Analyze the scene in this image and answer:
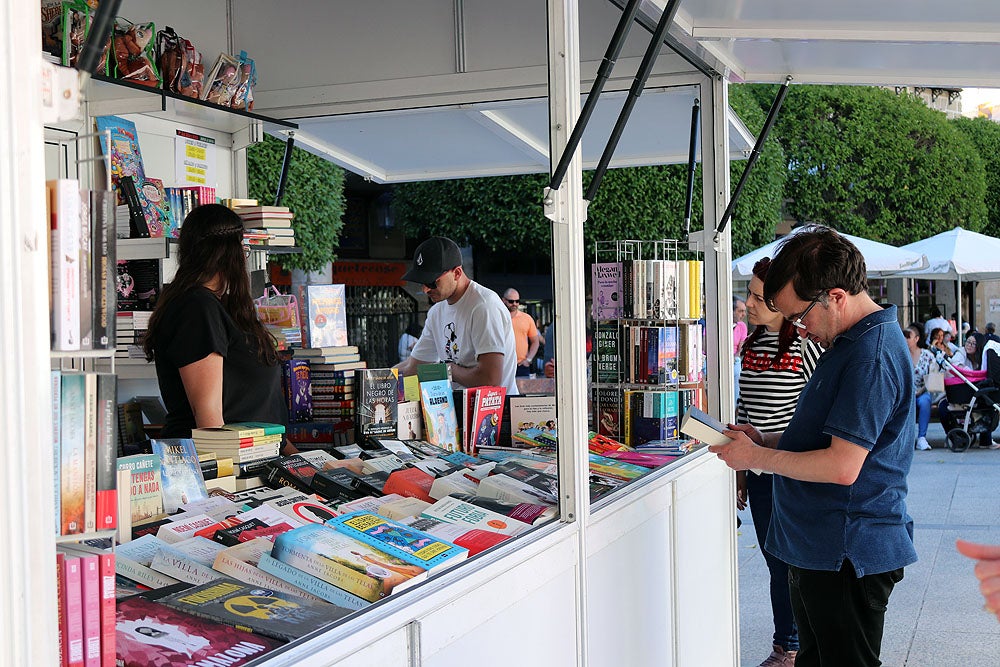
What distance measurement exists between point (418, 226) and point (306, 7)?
610 inches

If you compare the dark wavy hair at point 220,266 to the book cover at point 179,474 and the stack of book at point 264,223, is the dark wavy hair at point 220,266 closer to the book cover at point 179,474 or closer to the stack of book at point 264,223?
the book cover at point 179,474

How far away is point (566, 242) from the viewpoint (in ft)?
8.57

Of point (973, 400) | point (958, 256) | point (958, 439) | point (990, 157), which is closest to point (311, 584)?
point (958, 439)

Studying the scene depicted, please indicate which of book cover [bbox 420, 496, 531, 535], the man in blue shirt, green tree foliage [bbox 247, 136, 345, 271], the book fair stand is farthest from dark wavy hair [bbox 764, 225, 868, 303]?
green tree foliage [bbox 247, 136, 345, 271]

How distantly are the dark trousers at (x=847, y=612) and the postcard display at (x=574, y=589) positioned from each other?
0.56 meters

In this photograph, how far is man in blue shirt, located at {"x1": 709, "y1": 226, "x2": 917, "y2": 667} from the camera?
264 centimetres

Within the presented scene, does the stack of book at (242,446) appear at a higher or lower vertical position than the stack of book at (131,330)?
lower

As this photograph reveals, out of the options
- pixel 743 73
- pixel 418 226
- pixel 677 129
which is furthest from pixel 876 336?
pixel 418 226

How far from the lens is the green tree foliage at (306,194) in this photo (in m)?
13.1

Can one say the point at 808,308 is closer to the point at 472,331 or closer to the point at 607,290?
the point at 607,290

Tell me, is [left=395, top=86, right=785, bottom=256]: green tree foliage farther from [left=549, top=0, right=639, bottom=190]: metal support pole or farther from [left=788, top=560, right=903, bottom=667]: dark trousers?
[left=549, top=0, right=639, bottom=190]: metal support pole

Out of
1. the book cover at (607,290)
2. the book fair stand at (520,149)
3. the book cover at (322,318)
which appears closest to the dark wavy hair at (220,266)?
the book fair stand at (520,149)

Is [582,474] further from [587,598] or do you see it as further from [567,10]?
[567,10]

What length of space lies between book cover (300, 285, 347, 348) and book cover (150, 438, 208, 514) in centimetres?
181
